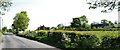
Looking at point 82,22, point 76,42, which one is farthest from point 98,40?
point 82,22

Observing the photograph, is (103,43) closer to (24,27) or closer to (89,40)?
(89,40)

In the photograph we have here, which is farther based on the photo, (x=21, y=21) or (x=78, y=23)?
(x=78, y=23)

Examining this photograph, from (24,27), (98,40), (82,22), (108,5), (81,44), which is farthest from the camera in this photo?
(82,22)

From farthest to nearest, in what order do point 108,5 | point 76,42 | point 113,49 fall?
1. point 76,42
2. point 113,49
3. point 108,5

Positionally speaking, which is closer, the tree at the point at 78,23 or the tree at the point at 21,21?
the tree at the point at 21,21

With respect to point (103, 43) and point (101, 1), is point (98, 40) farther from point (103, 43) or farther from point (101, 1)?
point (101, 1)

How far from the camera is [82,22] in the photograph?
177 metres

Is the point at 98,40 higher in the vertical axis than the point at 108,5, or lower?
lower

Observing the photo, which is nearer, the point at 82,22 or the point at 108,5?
the point at 108,5

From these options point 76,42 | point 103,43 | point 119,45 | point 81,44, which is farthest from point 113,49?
point 76,42

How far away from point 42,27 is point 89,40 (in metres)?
111

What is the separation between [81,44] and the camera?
3130cm

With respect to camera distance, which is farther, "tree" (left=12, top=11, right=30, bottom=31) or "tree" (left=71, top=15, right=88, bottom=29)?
"tree" (left=71, top=15, right=88, bottom=29)

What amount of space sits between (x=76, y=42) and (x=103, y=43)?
245 inches
